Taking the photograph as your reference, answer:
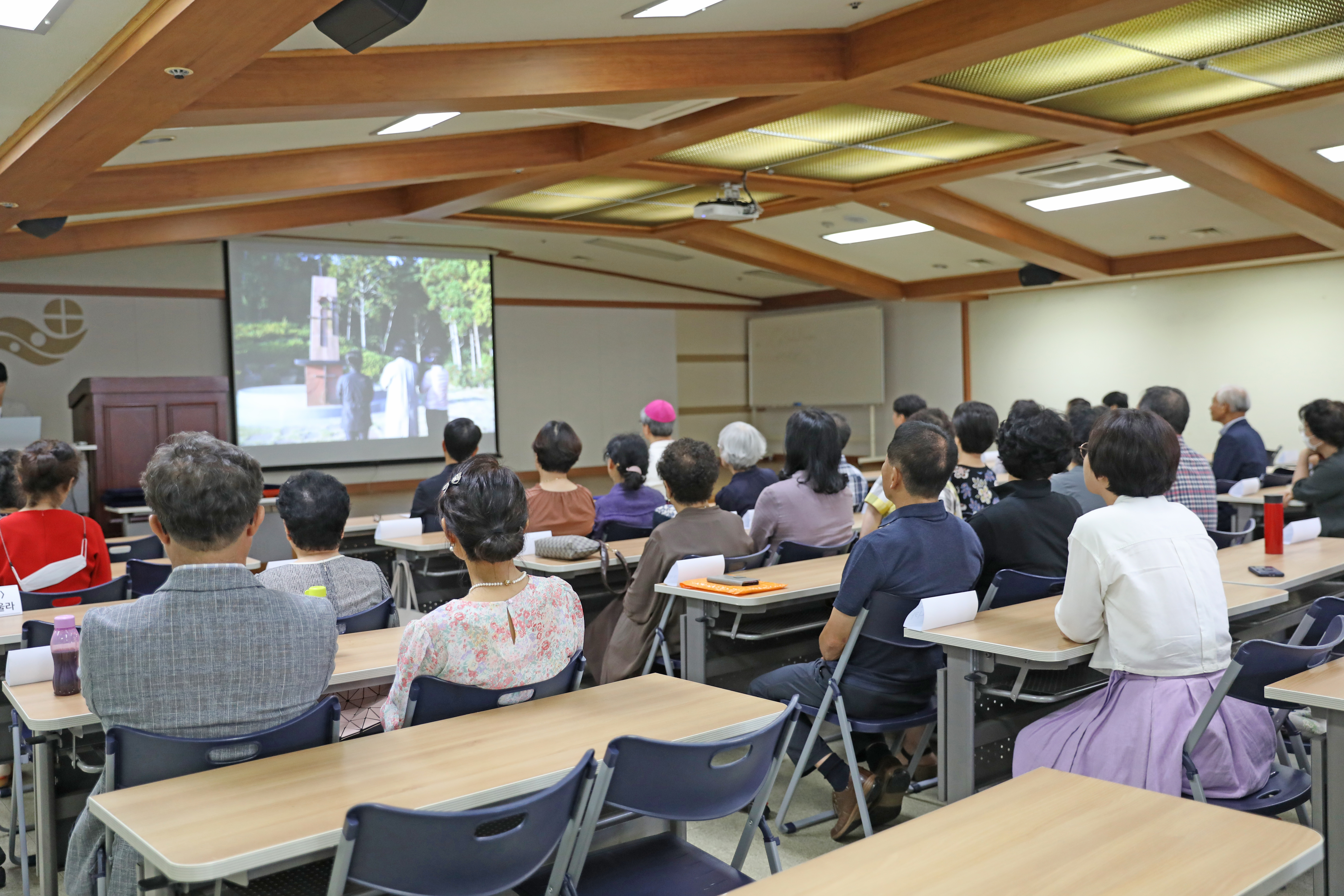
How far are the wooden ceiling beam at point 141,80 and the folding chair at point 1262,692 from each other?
309 cm

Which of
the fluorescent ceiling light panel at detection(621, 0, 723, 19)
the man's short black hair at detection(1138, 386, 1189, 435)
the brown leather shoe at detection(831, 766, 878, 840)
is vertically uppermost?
the fluorescent ceiling light panel at detection(621, 0, 723, 19)

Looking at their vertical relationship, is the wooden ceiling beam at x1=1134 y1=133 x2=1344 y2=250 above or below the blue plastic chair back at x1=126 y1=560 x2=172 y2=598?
above

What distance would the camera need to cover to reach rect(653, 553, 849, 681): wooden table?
3186 millimetres

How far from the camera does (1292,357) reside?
31.4ft

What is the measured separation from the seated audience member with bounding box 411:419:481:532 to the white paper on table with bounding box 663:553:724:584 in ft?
7.20

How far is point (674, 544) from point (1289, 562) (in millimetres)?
2196

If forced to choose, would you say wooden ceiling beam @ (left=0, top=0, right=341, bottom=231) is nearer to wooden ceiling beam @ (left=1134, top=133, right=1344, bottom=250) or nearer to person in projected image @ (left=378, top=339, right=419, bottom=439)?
wooden ceiling beam @ (left=1134, top=133, right=1344, bottom=250)

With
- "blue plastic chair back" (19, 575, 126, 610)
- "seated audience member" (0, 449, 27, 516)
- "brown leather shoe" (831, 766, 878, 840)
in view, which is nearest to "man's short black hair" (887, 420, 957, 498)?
"brown leather shoe" (831, 766, 878, 840)

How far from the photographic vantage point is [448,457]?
5789 mm

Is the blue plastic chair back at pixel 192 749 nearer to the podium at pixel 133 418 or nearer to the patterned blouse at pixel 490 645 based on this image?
the patterned blouse at pixel 490 645

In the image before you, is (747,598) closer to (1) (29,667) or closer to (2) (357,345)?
(1) (29,667)

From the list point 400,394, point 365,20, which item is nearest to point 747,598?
point 365,20

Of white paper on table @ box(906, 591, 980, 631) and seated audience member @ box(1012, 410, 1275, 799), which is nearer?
seated audience member @ box(1012, 410, 1275, 799)

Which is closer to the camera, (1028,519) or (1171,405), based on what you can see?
(1028,519)
